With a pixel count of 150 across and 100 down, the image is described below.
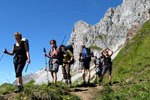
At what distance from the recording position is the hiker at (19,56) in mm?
18828

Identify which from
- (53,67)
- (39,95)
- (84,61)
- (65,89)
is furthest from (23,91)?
(84,61)

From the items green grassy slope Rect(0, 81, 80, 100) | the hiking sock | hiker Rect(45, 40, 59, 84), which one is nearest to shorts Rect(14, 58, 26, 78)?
the hiking sock

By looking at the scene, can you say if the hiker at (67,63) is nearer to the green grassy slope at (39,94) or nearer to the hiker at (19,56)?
the green grassy slope at (39,94)

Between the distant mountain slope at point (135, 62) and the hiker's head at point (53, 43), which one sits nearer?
the hiker's head at point (53, 43)

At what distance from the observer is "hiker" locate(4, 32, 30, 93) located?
18828mm

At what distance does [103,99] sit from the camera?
20.0 metres

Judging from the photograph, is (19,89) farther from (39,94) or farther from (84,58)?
(84,58)

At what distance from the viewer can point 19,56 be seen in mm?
19031

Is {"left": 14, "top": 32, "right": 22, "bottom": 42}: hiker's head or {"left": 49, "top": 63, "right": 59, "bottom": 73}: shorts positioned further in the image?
{"left": 49, "top": 63, "right": 59, "bottom": 73}: shorts

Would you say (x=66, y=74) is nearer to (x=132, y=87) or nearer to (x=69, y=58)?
(x=69, y=58)

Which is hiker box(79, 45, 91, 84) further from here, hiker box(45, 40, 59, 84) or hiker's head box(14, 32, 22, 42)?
hiker's head box(14, 32, 22, 42)

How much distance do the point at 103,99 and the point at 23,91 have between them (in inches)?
156

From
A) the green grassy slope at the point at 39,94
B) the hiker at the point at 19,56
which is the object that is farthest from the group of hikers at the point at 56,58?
the green grassy slope at the point at 39,94

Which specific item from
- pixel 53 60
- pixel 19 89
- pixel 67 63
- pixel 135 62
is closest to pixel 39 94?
pixel 19 89
